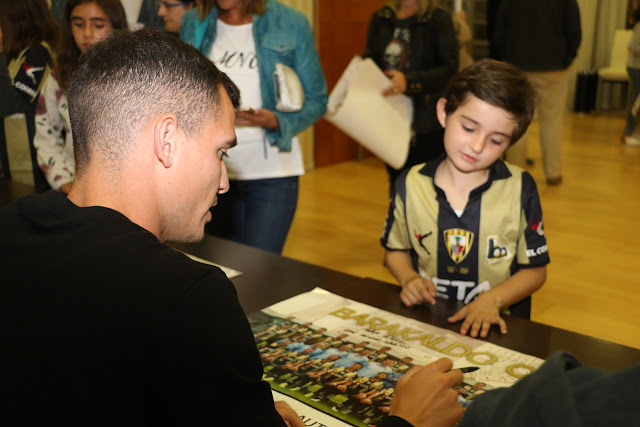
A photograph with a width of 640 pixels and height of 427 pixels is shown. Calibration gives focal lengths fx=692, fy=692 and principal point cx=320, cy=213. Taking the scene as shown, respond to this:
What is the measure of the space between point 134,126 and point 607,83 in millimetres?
9707

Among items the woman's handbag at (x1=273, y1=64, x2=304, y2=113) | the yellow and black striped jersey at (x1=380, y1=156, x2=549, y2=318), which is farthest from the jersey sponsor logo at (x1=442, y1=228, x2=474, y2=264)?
the woman's handbag at (x1=273, y1=64, x2=304, y2=113)

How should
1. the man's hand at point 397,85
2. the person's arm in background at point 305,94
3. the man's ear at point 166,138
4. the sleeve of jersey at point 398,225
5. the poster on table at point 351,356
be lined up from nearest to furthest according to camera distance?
1. the man's ear at point 166,138
2. the poster on table at point 351,356
3. the sleeve of jersey at point 398,225
4. the person's arm in background at point 305,94
5. the man's hand at point 397,85

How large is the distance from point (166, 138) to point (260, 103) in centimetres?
154

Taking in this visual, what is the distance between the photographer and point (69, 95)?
1.08 meters

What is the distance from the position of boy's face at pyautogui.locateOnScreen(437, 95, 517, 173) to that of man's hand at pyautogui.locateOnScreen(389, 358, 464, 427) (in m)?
0.79

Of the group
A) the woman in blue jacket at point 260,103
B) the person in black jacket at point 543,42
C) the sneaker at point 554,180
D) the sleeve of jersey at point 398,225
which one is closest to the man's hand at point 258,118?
the woman in blue jacket at point 260,103

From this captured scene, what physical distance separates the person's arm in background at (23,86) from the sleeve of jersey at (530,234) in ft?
6.79

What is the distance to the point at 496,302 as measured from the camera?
158cm

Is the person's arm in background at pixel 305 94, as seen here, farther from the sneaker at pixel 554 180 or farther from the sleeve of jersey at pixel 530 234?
the sneaker at pixel 554 180

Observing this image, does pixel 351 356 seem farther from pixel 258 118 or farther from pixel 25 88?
pixel 25 88

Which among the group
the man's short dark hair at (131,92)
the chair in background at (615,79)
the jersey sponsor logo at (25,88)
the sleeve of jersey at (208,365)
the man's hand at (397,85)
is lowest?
the chair in background at (615,79)

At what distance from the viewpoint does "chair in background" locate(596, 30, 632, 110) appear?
9070mm

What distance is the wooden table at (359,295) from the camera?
54.8 inches

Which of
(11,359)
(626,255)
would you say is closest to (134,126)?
(11,359)
